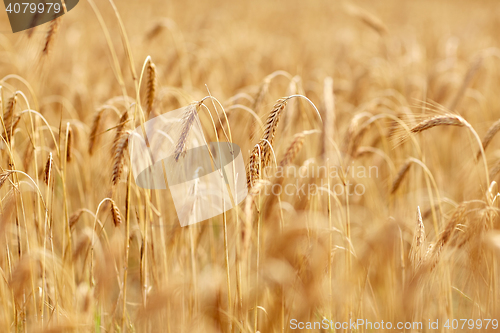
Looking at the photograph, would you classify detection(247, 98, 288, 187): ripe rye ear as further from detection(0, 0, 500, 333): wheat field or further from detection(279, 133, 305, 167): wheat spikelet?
detection(279, 133, 305, 167): wheat spikelet

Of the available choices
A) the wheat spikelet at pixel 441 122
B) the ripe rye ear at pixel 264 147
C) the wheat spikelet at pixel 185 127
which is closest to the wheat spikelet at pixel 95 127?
the wheat spikelet at pixel 185 127

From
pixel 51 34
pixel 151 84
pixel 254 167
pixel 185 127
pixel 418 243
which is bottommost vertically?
pixel 418 243

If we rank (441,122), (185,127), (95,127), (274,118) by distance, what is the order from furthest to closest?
(95,127)
(441,122)
(274,118)
(185,127)

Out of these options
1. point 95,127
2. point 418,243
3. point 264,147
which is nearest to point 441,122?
point 418,243

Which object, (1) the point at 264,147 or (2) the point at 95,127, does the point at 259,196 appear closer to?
(1) the point at 264,147

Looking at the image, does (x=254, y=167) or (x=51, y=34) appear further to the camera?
(x=51, y=34)

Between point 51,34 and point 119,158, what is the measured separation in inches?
23.3

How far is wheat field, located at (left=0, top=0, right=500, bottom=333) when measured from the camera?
44.7 inches

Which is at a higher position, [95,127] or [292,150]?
[95,127]

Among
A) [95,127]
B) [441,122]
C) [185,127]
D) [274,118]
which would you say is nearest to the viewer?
[185,127]

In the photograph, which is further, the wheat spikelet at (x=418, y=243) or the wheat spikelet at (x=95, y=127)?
the wheat spikelet at (x=95, y=127)

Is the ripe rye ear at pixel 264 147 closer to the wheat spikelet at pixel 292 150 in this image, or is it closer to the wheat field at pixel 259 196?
the wheat field at pixel 259 196

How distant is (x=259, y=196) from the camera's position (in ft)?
3.89

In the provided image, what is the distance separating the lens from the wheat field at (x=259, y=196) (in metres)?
1.14
